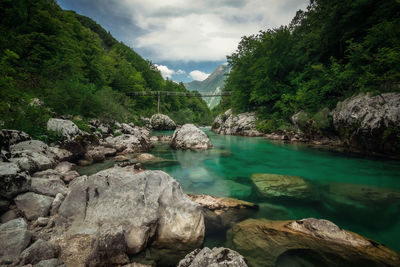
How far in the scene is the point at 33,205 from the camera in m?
2.82

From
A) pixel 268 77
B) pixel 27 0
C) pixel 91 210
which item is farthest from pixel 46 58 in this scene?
pixel 268 77

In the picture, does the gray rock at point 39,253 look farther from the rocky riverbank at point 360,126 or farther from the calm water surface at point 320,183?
the rocky riverbank at point 360,126

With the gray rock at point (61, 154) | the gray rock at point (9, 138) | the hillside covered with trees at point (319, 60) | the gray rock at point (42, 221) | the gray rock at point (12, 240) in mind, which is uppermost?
the hillside covered with trees at point (319, 60)

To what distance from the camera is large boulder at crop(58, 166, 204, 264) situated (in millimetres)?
2396

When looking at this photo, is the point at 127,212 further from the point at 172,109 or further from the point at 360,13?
the point at 172,109

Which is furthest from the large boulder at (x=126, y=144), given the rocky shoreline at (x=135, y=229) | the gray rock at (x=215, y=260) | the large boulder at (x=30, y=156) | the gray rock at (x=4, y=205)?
the gray rock at (x=215, y=260)

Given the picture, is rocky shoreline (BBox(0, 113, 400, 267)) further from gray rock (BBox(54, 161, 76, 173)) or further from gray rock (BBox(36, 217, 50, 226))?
gray rock (BBox(54, 161, 76, 173))

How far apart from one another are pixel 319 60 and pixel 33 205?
20.9 m

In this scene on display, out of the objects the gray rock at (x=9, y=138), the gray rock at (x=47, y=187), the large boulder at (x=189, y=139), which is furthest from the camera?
the large boulder at (x=189, y=139)

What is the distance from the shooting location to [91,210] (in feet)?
8.59

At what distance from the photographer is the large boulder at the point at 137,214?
2.40 meters

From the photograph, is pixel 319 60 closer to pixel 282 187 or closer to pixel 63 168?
pixel 282 187

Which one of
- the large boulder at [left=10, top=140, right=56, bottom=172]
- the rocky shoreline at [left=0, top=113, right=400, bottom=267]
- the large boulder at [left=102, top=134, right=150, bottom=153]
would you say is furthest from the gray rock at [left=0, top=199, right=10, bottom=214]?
the large boulder at [left=102, top=134, right=150, bottom=153]

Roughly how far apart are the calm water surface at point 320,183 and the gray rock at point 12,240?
7.84 ft
